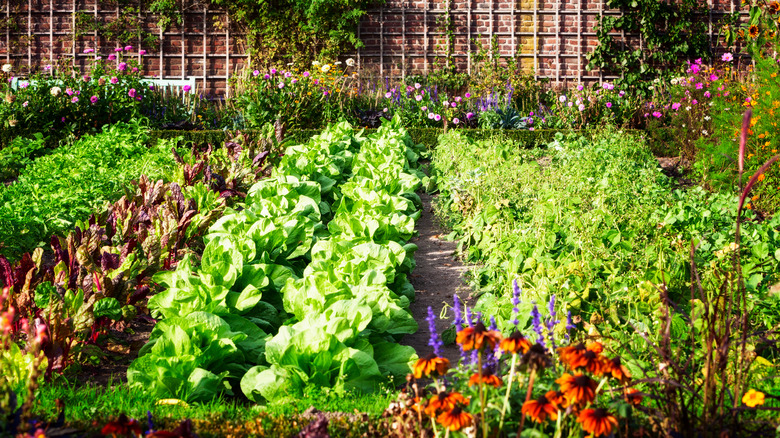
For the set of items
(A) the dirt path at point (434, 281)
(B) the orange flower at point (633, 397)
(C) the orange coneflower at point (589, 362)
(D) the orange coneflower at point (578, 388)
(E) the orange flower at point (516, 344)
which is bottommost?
(A) the dirt path at point (434, 281)

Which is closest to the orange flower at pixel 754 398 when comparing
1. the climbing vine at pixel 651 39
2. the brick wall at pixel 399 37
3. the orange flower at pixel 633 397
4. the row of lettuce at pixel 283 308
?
the orange flower at pixel 633 397

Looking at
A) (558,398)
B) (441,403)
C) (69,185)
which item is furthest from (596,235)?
(69,185)

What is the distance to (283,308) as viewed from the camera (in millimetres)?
3533

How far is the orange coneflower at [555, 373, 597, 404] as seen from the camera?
1517 mm

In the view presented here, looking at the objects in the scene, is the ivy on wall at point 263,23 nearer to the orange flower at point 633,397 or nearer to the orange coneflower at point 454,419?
the orange flower at point 633,397

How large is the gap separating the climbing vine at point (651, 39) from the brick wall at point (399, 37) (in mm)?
211

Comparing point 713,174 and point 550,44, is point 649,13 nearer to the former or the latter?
point 550,44

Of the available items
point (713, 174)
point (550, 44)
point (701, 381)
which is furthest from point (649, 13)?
point (701, 381)

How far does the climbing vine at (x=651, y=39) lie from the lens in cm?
1259

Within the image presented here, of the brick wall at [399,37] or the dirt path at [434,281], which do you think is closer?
the dirt path at [434,281]

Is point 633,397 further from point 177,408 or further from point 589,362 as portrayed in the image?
point 177,408

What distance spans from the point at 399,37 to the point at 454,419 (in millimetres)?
11840

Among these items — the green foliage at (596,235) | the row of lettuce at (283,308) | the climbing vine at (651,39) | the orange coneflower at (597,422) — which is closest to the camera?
the orange coneflower at (597,422)

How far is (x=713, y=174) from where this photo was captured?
6.24 meters
